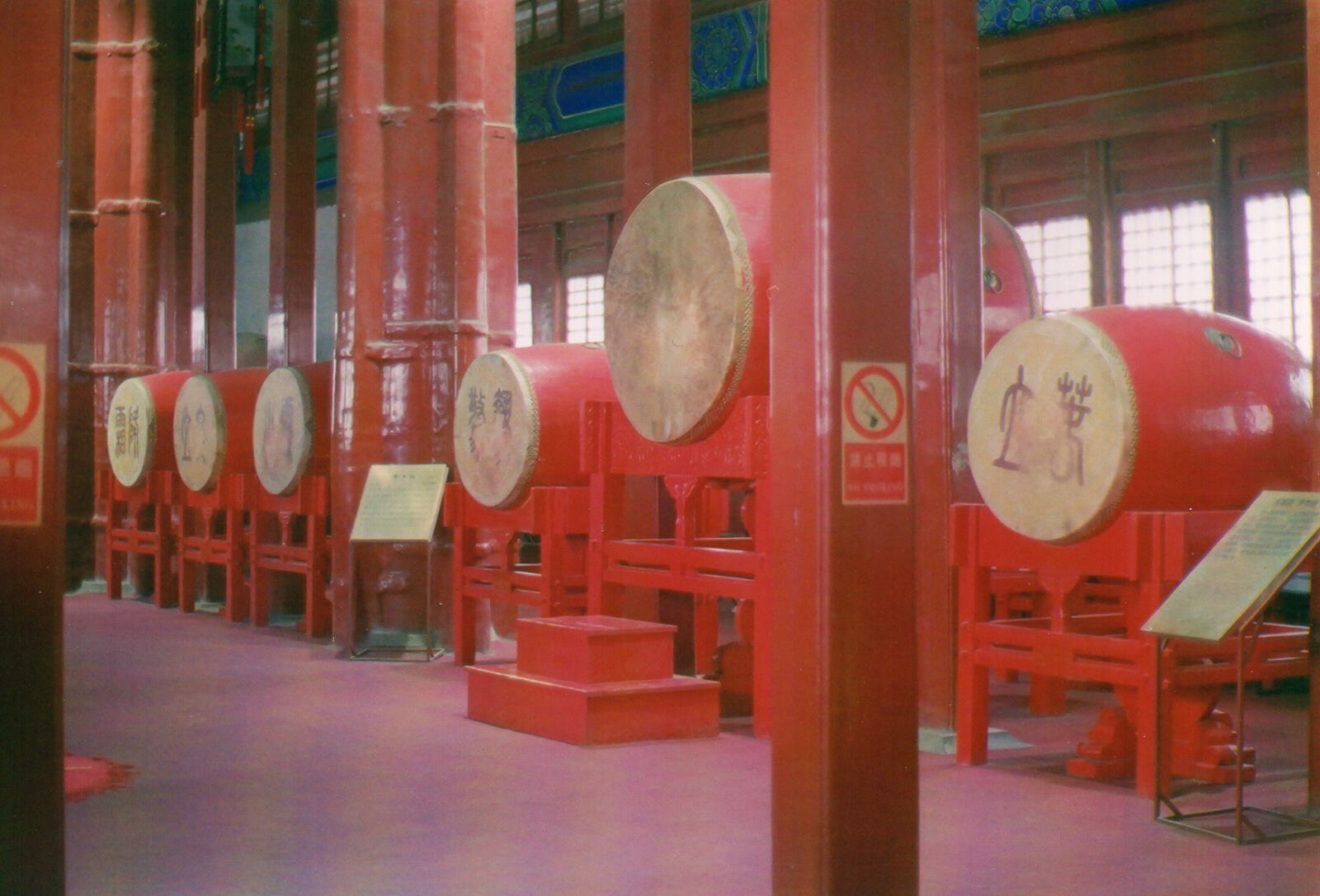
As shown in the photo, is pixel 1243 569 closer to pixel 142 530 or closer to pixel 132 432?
pixel 132 432

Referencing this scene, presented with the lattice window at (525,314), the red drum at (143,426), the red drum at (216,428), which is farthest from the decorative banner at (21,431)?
the lattice window at (525,314)

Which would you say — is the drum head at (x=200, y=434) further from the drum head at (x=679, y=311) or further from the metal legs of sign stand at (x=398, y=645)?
the drum head at (x=679, y=311)

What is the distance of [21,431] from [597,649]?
2.87 metres

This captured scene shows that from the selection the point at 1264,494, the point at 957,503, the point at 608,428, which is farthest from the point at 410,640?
the point at 1264,494

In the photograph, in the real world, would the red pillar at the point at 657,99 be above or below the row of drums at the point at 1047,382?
above

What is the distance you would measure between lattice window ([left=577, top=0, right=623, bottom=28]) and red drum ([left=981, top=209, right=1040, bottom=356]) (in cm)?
564

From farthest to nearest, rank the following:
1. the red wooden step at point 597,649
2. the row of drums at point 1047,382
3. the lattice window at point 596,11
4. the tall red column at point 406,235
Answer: the lattice window at point 596,11, the tall red column at point 406,235, the red wooden step at point 597,649, the row of drums at point 1047,382

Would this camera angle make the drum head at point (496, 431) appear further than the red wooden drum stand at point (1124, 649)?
Yes

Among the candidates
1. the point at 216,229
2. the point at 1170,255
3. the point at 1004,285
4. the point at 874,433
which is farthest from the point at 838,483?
the point at 216,229

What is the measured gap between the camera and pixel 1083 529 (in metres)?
4.73

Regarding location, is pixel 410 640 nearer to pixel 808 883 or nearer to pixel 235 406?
pixel 235 406

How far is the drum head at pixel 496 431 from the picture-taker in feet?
23.6

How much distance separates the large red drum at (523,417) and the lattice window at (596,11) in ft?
16.9

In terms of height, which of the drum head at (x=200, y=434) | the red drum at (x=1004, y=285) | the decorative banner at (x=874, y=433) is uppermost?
the red drum at (x=1004, y=285)
